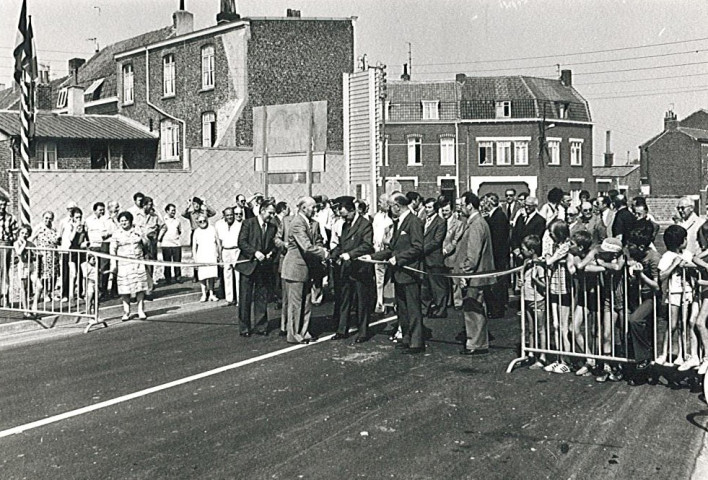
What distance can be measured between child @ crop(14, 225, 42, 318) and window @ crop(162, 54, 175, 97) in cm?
2657

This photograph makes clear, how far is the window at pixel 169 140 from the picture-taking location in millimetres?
38875

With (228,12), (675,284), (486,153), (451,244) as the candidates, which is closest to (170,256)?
(451,244)

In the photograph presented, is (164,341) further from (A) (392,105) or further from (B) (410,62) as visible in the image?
(B) (410,62)

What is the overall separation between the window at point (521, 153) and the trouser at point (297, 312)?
51450mm

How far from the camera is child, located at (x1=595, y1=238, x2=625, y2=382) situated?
28.4 feet

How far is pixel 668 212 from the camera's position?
6231 cm

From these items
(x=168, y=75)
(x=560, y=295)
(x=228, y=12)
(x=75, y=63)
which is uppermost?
(x=75, y=63)

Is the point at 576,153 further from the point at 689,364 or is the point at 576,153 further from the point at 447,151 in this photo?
the point at 689,364

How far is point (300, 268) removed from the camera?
1121cm

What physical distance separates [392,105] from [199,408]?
183 feet

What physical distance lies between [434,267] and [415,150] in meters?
48.7

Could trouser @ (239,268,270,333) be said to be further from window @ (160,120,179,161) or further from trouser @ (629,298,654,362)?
window @ (160,120,179,161)

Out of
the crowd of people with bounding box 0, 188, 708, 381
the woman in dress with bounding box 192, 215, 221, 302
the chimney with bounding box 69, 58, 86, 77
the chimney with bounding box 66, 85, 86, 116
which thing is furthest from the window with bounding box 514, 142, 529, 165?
the woman in dress with bounding box 192, 215, 221, 302

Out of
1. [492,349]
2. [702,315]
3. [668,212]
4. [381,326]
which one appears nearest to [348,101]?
[381,326]
